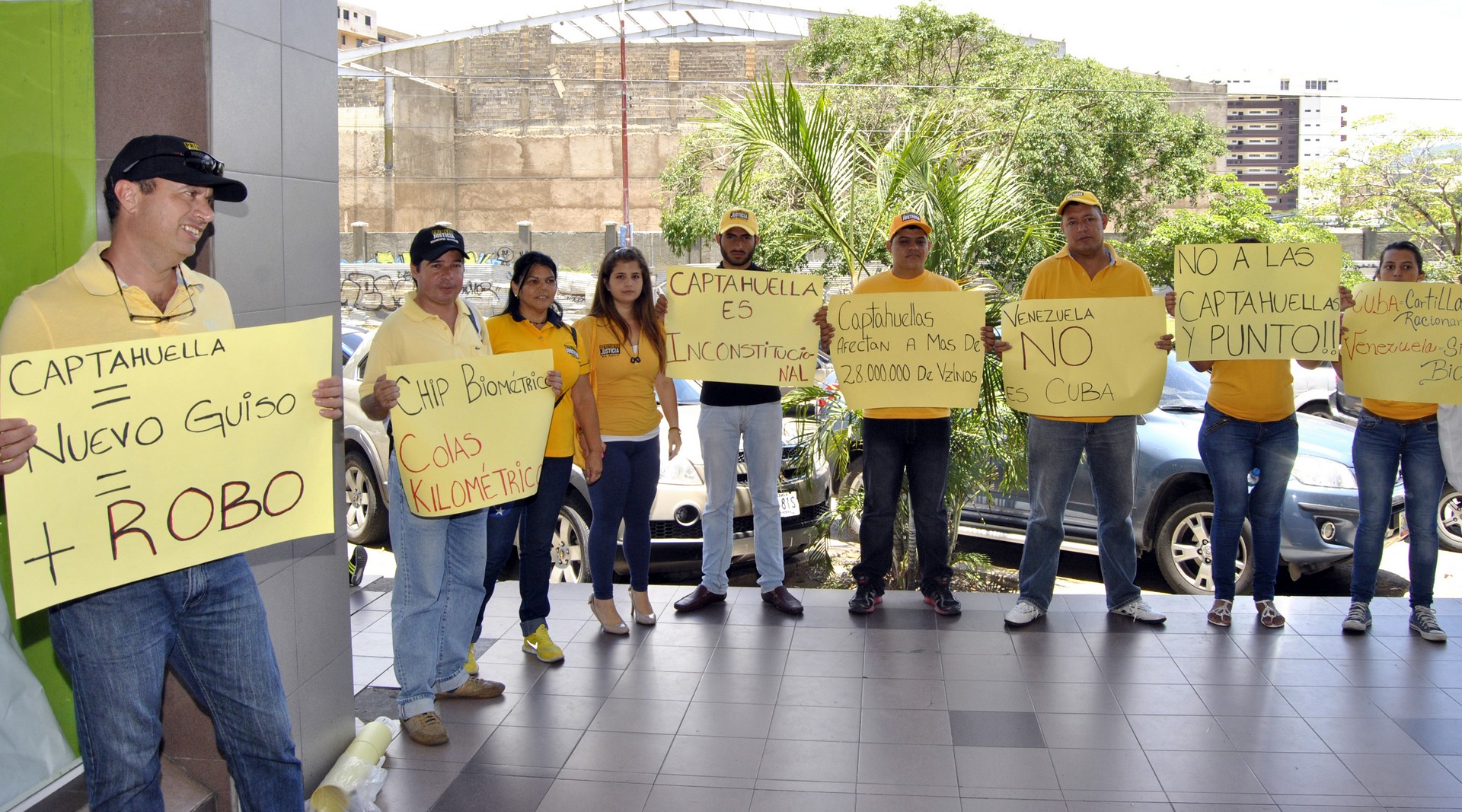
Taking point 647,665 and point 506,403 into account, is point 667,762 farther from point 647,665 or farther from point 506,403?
point 506,403

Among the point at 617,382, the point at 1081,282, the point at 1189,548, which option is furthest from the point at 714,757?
the point at 1189,548

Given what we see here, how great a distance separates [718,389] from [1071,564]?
404 centimetres

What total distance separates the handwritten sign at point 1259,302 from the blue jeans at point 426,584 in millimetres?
3509

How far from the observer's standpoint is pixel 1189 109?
45.6 metres

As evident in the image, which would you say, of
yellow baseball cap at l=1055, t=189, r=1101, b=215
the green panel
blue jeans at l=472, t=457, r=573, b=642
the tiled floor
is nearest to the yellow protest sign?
the green panel

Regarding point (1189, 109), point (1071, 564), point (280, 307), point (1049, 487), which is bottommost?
point (1071, 564)

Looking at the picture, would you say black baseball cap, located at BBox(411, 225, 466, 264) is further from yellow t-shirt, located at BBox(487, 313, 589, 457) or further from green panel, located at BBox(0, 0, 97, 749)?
green panel, located at BBox(0, 0, 97, 749)

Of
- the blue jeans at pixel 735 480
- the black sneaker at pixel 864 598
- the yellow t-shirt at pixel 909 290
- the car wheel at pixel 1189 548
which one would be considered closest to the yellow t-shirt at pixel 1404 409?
the car wheel at pixel 1189 548

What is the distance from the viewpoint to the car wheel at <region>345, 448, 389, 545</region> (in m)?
8.94

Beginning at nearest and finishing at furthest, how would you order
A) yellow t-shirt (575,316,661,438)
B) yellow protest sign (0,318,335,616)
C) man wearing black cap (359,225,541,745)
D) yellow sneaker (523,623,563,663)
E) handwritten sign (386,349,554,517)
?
yellow protest sign (0,318,335,616), handwritten sign (386,349,554,517), man wearing black cap (359,225,541,745), yellow sneaker (523,623,563,663), yellow t-shirt (575,316,661,438)

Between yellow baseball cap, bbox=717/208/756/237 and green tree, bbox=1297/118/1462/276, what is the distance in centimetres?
2692

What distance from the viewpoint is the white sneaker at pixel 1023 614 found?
582cm

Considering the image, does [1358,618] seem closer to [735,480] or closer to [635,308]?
[735,480]

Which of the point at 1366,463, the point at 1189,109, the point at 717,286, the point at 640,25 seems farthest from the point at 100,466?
the point at 640,25
